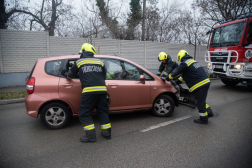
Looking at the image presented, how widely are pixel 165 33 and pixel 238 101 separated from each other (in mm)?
11460

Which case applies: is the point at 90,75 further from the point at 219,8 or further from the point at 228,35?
the point at 219,8

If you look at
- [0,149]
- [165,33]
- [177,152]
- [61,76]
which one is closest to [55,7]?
[165,33]

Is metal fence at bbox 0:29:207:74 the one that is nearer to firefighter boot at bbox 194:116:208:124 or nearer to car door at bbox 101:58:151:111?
car door at bbox 101:58:151:111

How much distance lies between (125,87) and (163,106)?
1.19 metres

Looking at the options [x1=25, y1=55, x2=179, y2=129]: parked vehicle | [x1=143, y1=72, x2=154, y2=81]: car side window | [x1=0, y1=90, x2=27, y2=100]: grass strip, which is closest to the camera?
[x1=25, y1=55, x2=179, y2=129]: parked vehicle

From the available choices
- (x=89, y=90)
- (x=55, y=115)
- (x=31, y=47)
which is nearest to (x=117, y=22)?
(x=31, y=47)

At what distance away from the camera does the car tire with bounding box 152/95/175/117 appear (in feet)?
14.9

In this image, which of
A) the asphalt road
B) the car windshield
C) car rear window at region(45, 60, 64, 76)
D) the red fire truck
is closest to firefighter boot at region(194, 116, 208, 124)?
the asphalt road

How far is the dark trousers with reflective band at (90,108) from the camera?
127 inches

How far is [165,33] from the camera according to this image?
1647 centimetres

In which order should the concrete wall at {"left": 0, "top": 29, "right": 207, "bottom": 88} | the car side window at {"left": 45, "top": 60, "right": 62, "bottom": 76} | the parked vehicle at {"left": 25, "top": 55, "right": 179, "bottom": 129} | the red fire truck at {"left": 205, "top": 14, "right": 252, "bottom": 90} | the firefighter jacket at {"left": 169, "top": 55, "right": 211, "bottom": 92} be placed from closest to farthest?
the parked vehicle at {"left": 25, "top": 55, "right": 179, "bottom": 129} → the car side window at {"left": 45, "top": 60, "right": 62, "bottom": 76} → the firefighter jacket at {"left": 169, "top": 55, "right": 211, "bottom": 92} → the red fire truck at {"left": 205, "top": 14, "right": 252, "bottom": 90} → the concrete wall at {"left": 0, "top": 29, "right": 207, "bottom": 88}

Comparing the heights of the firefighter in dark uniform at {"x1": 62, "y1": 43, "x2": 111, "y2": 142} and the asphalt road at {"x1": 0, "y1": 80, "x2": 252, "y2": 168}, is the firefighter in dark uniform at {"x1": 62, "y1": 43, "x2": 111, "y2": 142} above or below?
above

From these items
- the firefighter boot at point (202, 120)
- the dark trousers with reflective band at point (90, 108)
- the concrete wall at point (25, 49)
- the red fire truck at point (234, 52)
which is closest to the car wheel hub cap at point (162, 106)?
the firefighter boot at point (202, 120)

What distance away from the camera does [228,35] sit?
832cm
